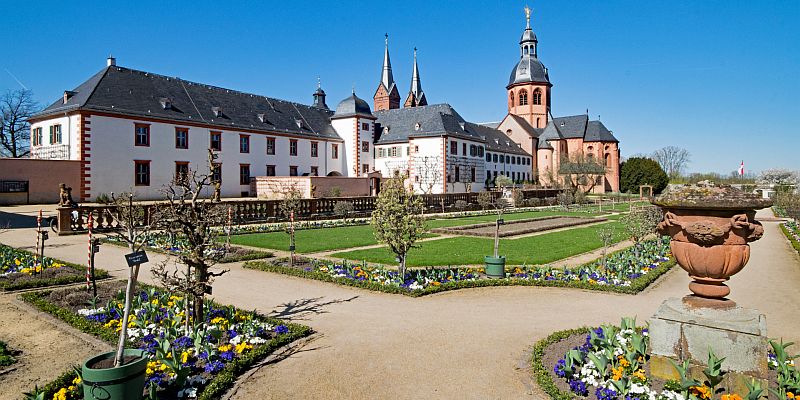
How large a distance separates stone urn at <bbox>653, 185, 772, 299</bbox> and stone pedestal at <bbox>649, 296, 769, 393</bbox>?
0.21m

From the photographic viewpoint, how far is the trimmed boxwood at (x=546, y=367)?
4.97 m

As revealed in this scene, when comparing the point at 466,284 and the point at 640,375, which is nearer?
the point at 640,375

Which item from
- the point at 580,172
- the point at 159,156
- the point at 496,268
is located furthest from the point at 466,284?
the point at 580,172

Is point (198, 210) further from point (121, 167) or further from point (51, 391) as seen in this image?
point (121, 167)

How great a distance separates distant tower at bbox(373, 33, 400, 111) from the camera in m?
75.0

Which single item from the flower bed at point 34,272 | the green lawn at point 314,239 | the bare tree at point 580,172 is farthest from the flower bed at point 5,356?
the bare tree at point 580,172

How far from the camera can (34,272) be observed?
10.8 m

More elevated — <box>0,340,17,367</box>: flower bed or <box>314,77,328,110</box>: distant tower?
<box>314,77,328,110</box>: distant tower

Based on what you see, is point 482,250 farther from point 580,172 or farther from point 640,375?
point 580,172

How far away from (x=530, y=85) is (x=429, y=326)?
75.1 m

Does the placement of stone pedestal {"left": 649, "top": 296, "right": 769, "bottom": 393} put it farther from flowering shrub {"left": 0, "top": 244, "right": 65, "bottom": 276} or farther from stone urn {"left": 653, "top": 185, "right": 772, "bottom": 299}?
flowering shrub {"left": 0, "top": 244, "right": 65, "bottom": 276}

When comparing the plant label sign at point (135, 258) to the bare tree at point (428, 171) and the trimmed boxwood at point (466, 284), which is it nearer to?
the trimmed boxwood at point (466, 284)

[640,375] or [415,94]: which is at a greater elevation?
[415,94]

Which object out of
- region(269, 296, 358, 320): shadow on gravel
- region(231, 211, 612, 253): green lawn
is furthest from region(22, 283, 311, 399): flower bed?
region(231, 211, 612, 253): green lawn
